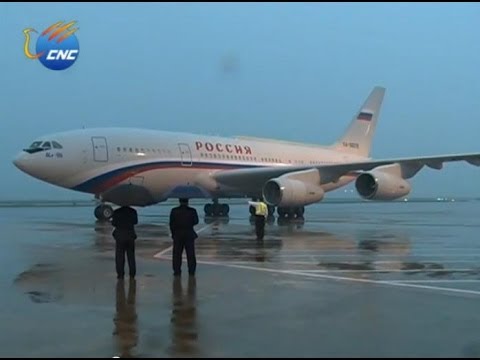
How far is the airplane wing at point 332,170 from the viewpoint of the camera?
26.2 metres

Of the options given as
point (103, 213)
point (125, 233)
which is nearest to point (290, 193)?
point (103, 213)

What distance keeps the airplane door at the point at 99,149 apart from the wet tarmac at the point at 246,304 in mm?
10419

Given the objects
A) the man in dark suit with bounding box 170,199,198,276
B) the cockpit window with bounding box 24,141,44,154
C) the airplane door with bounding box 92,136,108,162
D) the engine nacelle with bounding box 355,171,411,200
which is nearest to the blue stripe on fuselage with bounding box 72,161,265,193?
the airplane door with bounding box 92,136,108,162

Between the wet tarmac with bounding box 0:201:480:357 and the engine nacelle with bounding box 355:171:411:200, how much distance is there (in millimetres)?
11180

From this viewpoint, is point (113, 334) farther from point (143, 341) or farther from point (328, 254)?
point (328, 254)

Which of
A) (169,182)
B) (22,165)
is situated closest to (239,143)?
(169,182)

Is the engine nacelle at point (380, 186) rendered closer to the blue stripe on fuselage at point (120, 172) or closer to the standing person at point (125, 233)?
the blue stripe on fuselage at point (120, 172)

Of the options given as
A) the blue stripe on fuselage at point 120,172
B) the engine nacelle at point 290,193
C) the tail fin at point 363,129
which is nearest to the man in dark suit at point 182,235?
the engine nacelle at point 290,193

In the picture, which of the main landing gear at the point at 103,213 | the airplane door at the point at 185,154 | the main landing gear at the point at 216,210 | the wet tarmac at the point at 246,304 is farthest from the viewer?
the main landing gear at the point at 216,210

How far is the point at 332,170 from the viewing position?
2667 cm

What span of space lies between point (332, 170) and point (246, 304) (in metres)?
19.6

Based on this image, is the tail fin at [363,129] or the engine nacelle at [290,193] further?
the tail fin at [363,129]

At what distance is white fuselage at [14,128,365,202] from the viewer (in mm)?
24062

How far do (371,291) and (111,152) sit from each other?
17768mm
